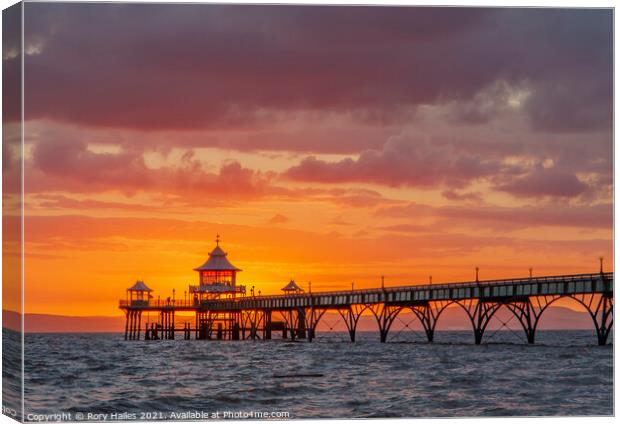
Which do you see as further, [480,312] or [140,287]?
[140,287]

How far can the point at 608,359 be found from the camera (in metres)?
51.7

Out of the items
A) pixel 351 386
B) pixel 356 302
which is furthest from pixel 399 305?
pixel 351 386

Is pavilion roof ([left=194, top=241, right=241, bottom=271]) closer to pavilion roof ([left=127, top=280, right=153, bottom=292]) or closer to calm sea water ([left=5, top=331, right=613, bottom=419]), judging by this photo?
pavilion roof ([left=127, top=280, right=153, bottom=292])

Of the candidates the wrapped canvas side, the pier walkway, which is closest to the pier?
the pier walkway

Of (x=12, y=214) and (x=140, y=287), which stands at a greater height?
(x=12, y=214)

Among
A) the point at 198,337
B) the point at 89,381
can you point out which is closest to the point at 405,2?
the point at 89,381

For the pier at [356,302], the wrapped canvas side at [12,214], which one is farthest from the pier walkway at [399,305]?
the wrapped canvas side at [12,214]

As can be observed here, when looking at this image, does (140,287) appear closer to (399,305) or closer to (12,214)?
(399,305)

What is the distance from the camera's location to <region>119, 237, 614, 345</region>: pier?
5828 cm

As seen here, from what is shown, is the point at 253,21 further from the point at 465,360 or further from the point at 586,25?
the point at 465,360

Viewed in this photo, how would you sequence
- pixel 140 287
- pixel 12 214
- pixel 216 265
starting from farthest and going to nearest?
pixel 216 265, pixel 140 287, pixel 12 214

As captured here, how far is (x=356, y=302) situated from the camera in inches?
3083

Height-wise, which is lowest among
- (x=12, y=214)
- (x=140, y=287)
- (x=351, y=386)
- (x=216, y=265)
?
(x=351, y=386)

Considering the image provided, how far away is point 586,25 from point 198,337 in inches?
3193
